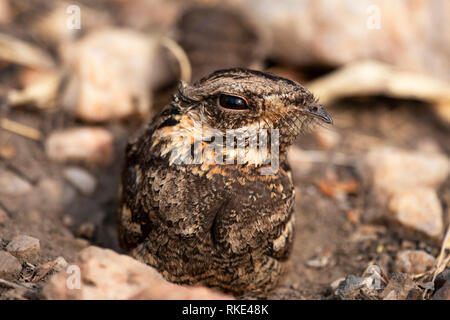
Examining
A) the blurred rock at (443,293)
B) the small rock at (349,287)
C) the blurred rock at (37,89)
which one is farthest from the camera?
the blurred rock at (37,89)

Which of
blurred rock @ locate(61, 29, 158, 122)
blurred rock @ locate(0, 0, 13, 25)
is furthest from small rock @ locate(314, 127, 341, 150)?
blurred rock @ locate(0, 0, 13, 25)

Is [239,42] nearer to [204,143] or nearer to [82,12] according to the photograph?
[82,12]

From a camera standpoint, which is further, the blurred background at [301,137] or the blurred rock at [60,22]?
the blurred rock at [60,22]

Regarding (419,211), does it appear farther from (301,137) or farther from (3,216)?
(3,216)

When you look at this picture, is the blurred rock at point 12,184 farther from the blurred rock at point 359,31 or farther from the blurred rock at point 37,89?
the blurred rock at point 359,31

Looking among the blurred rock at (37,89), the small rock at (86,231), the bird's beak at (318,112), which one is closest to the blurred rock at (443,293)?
the bird's beak at (318,112)

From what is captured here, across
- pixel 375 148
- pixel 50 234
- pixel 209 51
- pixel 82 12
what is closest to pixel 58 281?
pixel 50 234

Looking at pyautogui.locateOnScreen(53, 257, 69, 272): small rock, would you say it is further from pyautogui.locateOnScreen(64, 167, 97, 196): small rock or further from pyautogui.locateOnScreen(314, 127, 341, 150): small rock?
pyautogui.locateOnScreen(314, 127, 341, 150): small rock

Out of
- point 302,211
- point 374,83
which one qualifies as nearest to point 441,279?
point 302,211
